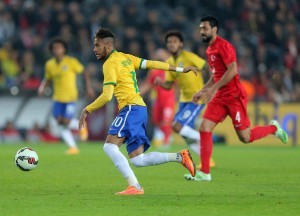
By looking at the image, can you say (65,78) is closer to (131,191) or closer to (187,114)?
(187,114)

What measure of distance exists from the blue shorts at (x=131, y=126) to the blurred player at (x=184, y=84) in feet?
13.4

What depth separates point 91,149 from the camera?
21.0m

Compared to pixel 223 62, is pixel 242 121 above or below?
below

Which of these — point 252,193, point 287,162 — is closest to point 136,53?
point 287,162

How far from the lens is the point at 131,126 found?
10.7 meters

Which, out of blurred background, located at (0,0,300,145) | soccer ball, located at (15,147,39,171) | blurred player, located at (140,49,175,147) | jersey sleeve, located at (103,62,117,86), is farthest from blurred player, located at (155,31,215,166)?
blurred background, located at (0,0,300,145)

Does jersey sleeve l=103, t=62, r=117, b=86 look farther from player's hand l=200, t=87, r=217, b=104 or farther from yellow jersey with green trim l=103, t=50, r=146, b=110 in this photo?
player's hand l=200, t=87, r=217, b=104

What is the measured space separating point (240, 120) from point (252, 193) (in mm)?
2116

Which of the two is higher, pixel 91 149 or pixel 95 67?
pixel 95 67

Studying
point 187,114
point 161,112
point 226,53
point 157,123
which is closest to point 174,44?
point 187,114

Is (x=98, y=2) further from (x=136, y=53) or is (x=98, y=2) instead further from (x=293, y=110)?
(x=293, y=110)

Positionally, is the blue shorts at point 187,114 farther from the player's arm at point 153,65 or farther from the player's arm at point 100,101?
the player's arm at point 100,101

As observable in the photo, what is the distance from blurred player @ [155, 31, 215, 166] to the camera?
1520 centimetres

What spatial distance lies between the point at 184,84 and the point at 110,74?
208 inches
